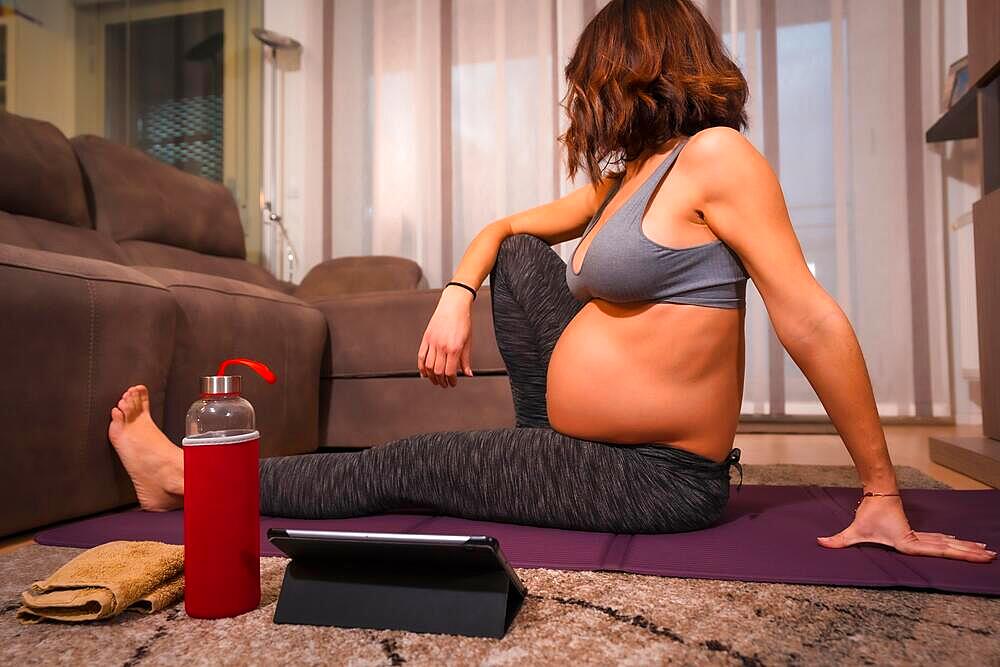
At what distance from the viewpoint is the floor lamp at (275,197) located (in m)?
3.53

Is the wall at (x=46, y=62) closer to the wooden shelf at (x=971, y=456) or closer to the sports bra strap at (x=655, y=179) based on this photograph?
the sports bra strap at (x=655, y=179)

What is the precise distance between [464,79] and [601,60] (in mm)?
2511

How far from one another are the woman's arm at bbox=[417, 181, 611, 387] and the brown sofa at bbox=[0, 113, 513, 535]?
0.54 metres

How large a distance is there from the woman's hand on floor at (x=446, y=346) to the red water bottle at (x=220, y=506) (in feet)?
1.29

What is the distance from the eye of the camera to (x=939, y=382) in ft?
9.36

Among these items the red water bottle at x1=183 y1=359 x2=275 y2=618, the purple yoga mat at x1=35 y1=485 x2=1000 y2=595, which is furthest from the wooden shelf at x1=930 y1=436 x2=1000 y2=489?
the red water bottle at x1=183 y1=359 x2=275 y2=618

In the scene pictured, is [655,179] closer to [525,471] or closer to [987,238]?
[525,471]

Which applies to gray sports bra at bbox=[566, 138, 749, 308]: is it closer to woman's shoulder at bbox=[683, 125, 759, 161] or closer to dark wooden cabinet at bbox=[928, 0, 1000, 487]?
woman's shoulder at bbox=[683, 125, 759, 161]

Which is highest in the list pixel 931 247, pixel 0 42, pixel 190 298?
pixel 0 42

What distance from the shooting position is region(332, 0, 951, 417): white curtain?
114 inches

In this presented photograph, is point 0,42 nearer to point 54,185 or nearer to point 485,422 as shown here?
point 54,185

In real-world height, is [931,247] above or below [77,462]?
above

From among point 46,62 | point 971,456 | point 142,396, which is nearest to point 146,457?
point 142,396

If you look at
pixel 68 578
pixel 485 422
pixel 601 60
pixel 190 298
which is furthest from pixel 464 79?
pixel 68 578
